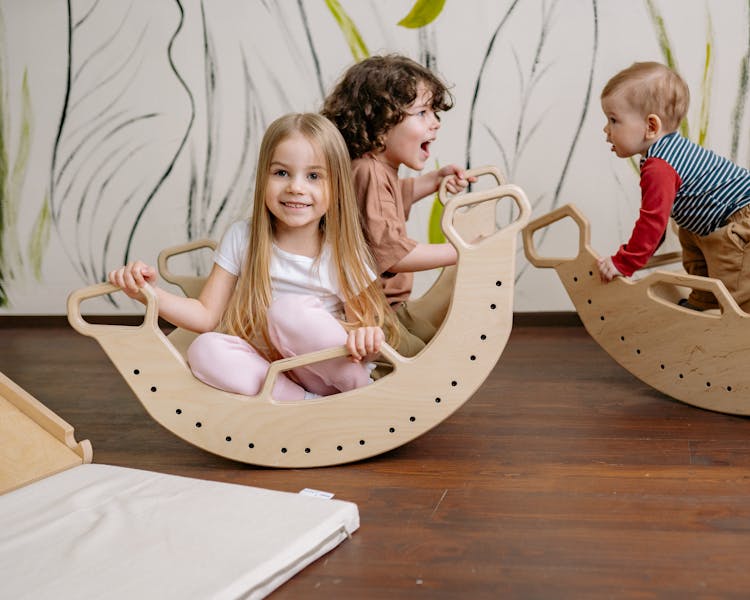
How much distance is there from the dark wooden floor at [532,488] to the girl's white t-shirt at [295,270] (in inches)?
11.3

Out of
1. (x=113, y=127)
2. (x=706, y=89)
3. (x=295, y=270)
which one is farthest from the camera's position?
(x=113, y=127)

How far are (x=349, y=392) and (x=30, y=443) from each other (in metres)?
0.50

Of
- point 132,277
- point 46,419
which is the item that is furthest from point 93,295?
point 46,419

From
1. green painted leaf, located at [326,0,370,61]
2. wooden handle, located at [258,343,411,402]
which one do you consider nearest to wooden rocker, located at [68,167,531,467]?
wooden handle, located at [258,343,411,402]

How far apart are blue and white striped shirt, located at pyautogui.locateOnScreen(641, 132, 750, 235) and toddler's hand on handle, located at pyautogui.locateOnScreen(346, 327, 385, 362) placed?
2.27ft

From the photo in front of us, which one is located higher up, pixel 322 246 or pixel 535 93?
pixel 535 93

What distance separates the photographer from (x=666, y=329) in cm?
167

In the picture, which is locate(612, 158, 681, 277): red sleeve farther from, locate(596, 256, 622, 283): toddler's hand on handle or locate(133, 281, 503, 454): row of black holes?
locate(133, 281, 503, 454): row of black holes

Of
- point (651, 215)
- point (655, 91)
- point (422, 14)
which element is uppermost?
point (422, 14)

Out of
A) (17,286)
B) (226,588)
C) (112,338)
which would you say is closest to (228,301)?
(112,338)

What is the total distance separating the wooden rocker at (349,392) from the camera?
1387 millimetres

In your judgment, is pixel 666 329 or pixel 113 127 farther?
pixel 113 127

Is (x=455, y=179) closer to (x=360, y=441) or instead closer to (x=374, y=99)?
(x=374, y=99)

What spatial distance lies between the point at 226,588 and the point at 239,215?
164 centimetres
